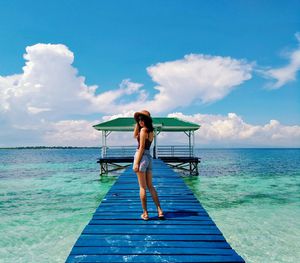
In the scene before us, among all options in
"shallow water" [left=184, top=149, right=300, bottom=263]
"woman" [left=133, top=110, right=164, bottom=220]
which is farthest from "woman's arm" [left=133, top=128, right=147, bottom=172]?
"shallow water" [left=184, top=149, right=300, bottom=263]

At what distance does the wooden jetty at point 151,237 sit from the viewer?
321cm

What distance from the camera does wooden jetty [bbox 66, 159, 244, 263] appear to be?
3.21 m

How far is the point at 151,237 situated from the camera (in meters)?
3.84

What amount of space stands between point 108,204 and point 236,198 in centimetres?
1113

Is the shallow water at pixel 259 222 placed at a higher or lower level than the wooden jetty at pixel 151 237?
lower

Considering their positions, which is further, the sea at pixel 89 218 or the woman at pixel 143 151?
the sea at pixel 89 218

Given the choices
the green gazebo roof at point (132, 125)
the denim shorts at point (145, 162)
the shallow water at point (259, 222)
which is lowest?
the shallow water at point (259, 222)

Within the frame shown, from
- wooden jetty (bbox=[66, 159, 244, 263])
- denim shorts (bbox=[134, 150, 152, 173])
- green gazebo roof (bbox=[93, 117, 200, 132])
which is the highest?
green gazebo roof (bbox=[93, 117, 200, 132])

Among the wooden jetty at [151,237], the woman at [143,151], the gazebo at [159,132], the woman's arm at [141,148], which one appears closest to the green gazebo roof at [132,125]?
the gazebo at [159,132]

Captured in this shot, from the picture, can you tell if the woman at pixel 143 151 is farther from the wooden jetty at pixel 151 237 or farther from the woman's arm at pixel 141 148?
the wooden jetty at pixel 151 237

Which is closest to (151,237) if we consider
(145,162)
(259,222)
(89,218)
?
(145,162)

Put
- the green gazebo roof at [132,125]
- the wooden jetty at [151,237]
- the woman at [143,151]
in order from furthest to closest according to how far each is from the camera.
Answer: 1. the green gazebo roof at [132,125]
2. the woman at [143,151]
3. the wooden jetty at [151,237]

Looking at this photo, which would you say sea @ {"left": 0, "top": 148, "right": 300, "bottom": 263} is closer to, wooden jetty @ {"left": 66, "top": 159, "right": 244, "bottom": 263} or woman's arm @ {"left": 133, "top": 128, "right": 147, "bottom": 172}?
wooden jetty @ {"left": 66, "top": 159, "right": 244, "bottom": 263}

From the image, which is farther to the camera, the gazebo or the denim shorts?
the gazebo
